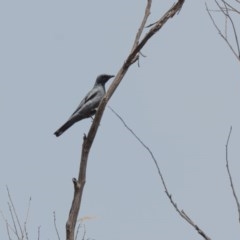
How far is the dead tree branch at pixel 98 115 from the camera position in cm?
387

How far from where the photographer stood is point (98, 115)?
14.3 feet

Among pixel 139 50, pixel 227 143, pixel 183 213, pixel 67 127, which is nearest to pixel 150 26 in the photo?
pixel 139 50

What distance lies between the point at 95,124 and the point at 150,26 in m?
0.84

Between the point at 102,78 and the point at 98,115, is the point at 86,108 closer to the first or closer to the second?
the point at 102,78

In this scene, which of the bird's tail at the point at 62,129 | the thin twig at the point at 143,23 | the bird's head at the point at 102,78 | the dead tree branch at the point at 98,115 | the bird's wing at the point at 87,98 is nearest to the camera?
the dead tree branch at the point at 98,115

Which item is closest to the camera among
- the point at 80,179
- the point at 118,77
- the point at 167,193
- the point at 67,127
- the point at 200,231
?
the point at 200,231

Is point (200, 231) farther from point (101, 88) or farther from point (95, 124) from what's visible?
point (101, 88)

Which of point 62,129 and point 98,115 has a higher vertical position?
point 62,129

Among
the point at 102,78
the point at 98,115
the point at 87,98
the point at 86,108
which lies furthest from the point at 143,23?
the point at 102,78

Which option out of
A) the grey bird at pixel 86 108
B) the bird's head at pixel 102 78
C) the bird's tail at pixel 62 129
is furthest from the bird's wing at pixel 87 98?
the bird's head at pixel 102 78

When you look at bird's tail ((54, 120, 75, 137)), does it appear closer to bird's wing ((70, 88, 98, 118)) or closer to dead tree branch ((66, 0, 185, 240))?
bird's wing ((70, 88, 98, 118))

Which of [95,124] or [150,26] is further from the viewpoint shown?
[150,26]

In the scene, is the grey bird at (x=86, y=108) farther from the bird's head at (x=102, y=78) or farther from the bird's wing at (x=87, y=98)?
the bird's head at (x=102, y=78)

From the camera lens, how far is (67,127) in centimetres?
950
